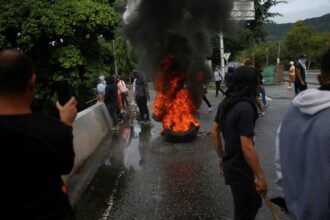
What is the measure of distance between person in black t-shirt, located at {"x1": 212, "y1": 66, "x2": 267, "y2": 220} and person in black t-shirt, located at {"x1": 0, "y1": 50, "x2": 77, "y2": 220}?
179 centimetres

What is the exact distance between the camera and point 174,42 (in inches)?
444

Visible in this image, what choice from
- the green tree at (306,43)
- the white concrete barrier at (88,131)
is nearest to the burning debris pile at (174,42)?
the white concrete barrier at (88,131)

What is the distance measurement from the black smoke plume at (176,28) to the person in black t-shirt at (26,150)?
28.8 ft

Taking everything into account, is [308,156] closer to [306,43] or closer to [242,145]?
[242,145]

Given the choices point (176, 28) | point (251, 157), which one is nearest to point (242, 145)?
point (251, 157)

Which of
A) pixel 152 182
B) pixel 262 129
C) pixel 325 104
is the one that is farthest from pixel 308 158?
pixel 262 129

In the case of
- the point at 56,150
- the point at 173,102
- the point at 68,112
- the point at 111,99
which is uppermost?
the point at 68,112

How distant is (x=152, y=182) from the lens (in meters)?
6.88

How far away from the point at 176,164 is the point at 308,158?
18.4 ft

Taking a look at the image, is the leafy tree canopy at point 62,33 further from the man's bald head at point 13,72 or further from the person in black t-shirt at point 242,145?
the man's bald head at point 13,72

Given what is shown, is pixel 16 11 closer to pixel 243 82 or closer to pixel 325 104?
pixel 243 82

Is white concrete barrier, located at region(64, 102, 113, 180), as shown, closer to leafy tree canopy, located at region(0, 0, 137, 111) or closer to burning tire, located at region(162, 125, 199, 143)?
burning tire, located at region(162, 125, 199, 143)

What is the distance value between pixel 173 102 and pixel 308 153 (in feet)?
26.9

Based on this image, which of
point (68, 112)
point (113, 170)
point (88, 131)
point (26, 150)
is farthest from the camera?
point (88, 131)
